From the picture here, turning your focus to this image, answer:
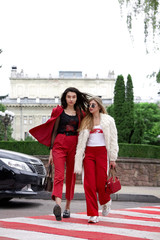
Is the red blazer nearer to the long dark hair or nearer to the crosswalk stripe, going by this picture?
the long dark hair

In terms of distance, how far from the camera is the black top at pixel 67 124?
752cm

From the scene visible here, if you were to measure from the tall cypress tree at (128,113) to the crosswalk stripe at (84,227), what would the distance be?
23.0 metres

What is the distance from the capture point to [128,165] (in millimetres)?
21062

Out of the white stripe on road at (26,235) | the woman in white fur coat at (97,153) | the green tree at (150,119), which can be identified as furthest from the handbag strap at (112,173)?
the green tree at (150,119)

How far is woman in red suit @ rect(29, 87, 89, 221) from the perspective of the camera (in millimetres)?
7375

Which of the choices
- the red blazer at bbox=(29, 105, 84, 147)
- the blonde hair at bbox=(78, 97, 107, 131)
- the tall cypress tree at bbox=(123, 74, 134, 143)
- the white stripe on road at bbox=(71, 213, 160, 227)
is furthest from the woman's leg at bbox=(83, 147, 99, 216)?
the tall cypress tree at bbox=(123, 74, 134, 143)

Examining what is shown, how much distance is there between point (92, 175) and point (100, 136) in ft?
1.81

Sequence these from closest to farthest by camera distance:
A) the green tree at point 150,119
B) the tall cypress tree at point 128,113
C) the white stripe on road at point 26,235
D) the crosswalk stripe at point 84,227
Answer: the white stripe on road at point 26,235 → the crosswalk stripe at point 84,227 → the tall cypress tree at point 128,113 → the green tree at point 150,119

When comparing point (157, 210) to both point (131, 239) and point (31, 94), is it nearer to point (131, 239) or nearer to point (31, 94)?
point (131, 239)

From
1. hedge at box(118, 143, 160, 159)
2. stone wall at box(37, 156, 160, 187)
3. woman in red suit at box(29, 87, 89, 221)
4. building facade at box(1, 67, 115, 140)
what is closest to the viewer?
woman in red suit at box(29, 87, 89, 221)

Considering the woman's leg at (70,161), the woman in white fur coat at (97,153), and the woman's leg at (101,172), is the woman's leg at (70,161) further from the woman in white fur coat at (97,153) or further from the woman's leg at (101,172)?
the woman's leg at (101,172)

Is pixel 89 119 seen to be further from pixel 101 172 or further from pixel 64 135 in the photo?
pixel 101 172

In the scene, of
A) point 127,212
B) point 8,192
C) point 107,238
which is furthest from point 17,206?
point 107,238

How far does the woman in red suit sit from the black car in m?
1.75
